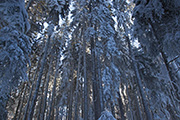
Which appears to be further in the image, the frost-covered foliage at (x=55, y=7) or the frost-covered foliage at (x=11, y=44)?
the frost-covered foliage at (x=55, y=7)

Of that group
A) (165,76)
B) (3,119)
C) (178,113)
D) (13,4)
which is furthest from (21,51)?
(178,113)

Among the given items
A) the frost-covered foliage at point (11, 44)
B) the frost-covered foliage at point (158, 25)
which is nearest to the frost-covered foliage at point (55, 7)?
the frost-covered foliage at point (11, 44)

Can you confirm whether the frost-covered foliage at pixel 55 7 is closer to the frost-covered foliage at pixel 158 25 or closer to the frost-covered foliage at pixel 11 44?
the frost-covered foliage at pixel 11 44

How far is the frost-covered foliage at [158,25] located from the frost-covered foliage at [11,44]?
5608 mm

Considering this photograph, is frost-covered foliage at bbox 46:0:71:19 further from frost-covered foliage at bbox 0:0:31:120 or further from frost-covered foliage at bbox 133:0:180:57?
frost-covered foliage at bbox 133:0:180:57

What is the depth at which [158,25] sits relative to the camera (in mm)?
6230

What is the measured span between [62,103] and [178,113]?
13579mm

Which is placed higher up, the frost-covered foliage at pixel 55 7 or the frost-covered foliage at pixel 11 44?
the frost-covered foliage at pixel 55 7

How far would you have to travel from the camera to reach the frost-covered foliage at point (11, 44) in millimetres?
4680

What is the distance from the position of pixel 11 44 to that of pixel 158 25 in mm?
7029

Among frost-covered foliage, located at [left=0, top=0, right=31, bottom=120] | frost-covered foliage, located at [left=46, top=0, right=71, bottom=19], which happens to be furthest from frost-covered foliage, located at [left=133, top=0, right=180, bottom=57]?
frost-covered foliage, located at [left=46, top=0, right=71, bottom=19]

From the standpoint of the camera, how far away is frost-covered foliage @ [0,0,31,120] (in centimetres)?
468

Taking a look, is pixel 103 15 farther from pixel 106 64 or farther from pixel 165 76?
pixel 165 76

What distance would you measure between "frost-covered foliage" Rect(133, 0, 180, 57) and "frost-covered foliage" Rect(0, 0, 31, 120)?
561 centimetres
